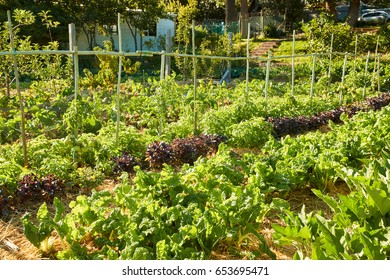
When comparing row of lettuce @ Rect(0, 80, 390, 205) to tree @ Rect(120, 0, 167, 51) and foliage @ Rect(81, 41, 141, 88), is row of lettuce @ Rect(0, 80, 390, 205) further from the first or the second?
tree @ Rect(120, 0, 167, 51)

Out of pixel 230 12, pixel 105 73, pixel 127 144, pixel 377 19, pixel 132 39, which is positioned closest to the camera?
pixel 127 144

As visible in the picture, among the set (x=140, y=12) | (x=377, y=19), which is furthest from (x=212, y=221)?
(x=377, y=19)

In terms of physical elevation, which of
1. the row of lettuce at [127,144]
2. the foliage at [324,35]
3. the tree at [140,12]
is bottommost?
the row of lettuce at [127,144]

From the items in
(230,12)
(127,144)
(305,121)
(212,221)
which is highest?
(230,12)

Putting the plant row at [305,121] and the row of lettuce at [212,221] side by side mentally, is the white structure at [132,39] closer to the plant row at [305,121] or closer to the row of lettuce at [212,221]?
the plant row at [305,121]

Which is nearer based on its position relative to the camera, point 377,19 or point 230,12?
point 230,12

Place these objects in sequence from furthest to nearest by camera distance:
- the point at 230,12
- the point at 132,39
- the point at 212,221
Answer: the point at 230,12 → the point at 132,39 → the point at 212,221

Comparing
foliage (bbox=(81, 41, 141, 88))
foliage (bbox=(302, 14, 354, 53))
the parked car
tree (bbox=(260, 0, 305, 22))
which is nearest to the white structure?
foliage (bbox=(302, 14, 354, 53))

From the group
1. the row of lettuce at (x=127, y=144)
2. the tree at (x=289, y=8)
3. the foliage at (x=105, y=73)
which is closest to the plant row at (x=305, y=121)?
the row of lettuce at (x=127, y=144)

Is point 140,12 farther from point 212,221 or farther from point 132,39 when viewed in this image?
point 212,221

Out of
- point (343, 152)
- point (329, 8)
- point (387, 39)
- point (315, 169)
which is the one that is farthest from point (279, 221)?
point (329, 8)

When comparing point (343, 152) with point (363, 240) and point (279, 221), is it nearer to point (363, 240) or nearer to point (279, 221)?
point (279, 221)

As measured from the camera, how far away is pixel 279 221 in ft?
13.5

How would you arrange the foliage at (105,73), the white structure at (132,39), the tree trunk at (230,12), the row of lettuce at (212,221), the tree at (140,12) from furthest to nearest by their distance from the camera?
the tree trunk at (230,12) < the white structure at (132,39) < the tree at (140,12) < the foliage at (105,73) < the row of lettuce at (212,221)
